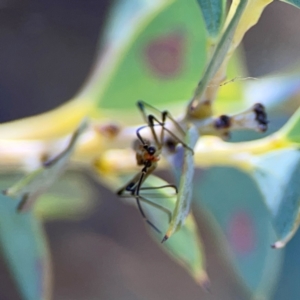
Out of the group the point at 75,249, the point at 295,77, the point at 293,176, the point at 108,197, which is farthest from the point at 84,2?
the point at 293,176

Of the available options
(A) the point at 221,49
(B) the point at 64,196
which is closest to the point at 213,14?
(A) the point at 221,49

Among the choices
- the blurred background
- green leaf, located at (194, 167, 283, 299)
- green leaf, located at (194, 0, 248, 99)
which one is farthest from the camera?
the blurred background

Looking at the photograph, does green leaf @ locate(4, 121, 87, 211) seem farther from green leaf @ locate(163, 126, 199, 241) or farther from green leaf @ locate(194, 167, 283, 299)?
green leaf @ locate(194, 167, 283, 299)

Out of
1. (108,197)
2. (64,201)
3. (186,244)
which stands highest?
(186,244)

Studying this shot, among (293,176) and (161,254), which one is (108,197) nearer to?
(161,254)

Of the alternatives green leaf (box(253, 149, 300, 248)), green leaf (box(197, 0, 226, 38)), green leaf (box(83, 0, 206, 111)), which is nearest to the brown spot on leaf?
green leaf (box(83, 0, 206, 111))
